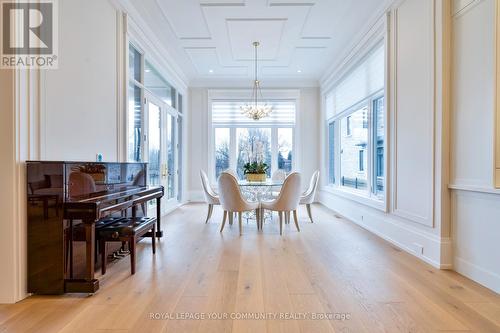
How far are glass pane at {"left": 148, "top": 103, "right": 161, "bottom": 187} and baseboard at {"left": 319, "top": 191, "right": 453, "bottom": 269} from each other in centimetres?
368

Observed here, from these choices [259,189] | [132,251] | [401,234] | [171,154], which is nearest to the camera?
[132,251]

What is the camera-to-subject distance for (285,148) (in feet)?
25.1

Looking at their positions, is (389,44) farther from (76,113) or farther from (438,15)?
(76,113)

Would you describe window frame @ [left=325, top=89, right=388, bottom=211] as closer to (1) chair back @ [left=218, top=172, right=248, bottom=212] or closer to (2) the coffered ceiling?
(2) the coffered ceiling

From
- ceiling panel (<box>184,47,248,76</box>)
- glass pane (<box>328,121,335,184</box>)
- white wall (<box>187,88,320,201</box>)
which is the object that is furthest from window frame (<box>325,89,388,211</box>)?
ceiling panel (<box>184,47,248,76</box>)

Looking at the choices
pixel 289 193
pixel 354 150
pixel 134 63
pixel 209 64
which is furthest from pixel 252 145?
pixel 134 63

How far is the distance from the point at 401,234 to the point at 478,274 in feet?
3.39

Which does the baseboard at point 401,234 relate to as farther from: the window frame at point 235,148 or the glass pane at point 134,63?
the glass pane at point 134,63

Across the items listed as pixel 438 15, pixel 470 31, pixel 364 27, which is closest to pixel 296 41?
pixel 364 27

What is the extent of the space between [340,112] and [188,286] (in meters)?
4.92

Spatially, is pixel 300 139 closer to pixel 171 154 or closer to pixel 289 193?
pixel 171 154

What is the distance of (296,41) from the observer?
517 cm

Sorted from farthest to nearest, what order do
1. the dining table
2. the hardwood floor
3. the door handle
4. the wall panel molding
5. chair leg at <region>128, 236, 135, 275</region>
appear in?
the door handle < the dining table < the wall panel molding < chair leg at <region>128, 236, 135, 275</region> < the hardwood floor

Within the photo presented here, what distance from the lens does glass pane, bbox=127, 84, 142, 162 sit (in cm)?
419
